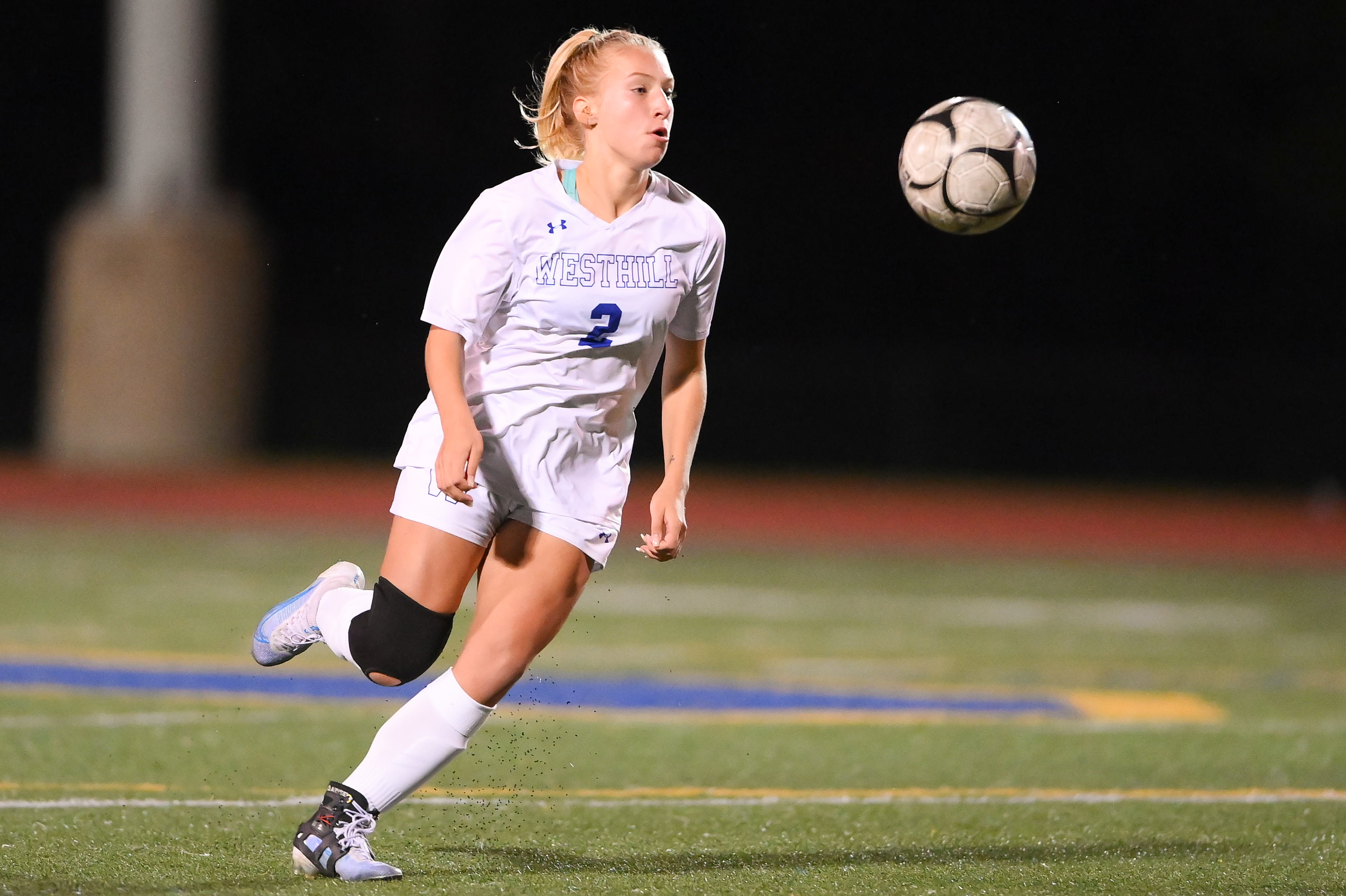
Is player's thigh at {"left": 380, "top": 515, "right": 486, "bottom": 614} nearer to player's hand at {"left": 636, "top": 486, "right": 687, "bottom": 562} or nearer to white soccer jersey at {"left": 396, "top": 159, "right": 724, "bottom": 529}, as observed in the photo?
white soccer jersey at {"left": 396, "top": 159, "right": 724, "bottom": 529}

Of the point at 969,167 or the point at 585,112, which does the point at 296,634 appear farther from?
the point at 969,167

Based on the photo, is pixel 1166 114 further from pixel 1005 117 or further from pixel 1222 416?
pixel 1005 117

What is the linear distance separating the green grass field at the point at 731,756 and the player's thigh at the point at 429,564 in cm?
67

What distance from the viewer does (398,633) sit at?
424cm

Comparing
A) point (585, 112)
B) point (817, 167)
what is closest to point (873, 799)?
point (585, 112)

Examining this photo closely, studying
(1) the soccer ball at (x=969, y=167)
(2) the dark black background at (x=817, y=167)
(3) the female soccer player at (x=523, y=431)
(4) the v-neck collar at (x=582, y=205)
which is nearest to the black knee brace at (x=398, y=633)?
(3) the female soccer player at (x=523, y=431)

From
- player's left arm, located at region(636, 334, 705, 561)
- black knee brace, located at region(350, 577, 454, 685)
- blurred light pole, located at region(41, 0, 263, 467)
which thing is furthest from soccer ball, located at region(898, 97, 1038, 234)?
blurred light pole, located at region(41, 0, 263, 467)

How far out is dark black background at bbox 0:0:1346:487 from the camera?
2673 cm

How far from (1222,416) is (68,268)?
1502 centimetres

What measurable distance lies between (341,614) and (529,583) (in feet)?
1.62

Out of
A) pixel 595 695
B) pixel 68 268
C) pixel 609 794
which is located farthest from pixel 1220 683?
pixel 68 268

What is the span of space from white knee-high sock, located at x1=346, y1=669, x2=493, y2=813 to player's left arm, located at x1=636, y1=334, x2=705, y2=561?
1.86ft

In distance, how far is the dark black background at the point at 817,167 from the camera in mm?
26734

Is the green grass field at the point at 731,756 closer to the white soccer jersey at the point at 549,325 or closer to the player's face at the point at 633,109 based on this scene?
the white soccer jersey at the point at 549,325
